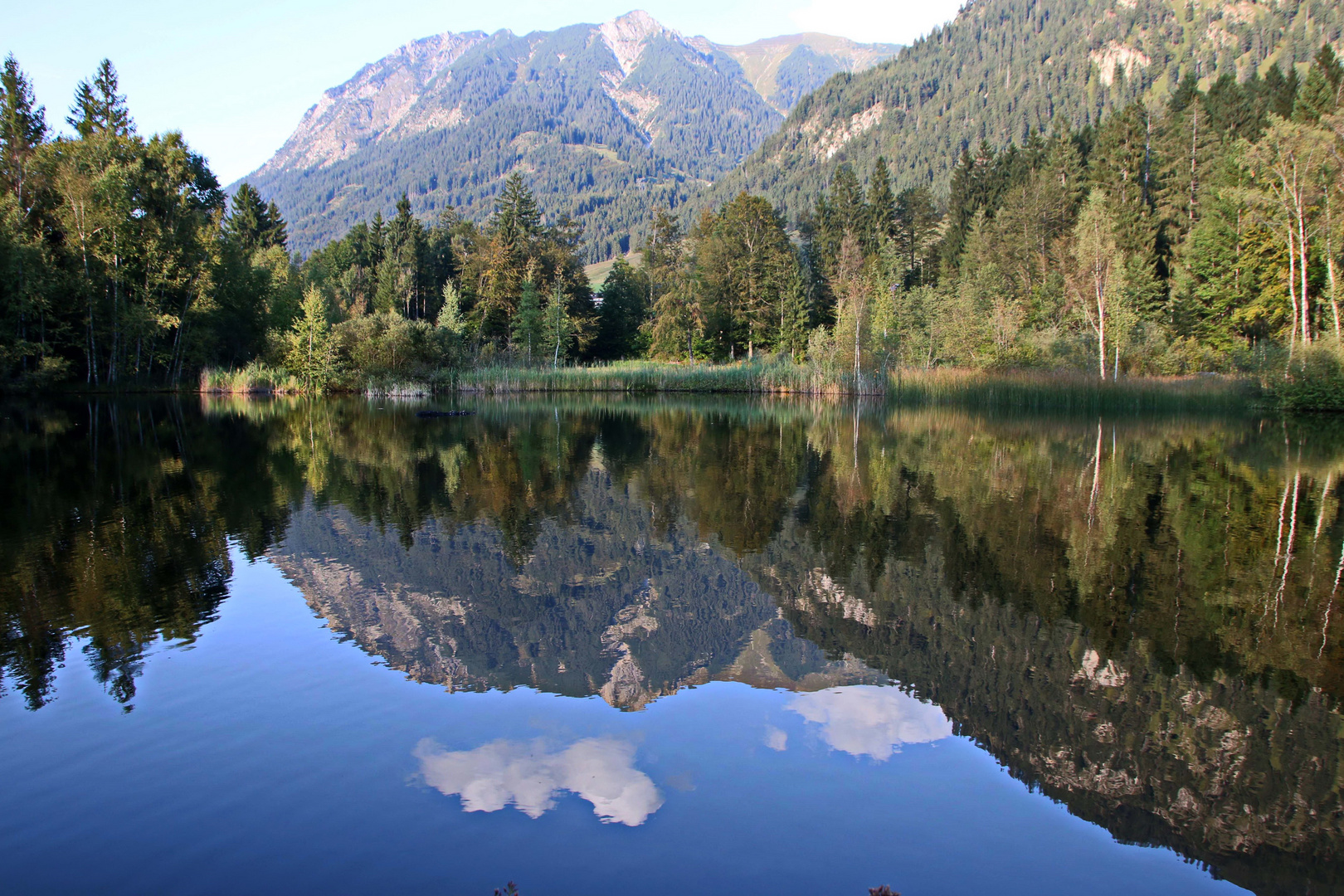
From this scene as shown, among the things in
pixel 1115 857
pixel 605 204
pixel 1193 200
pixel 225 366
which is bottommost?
pixel 1115 857

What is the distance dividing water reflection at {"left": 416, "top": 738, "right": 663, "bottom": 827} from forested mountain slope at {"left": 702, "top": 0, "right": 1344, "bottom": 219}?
9383cm

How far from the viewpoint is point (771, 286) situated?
2138 inches

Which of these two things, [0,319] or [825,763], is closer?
[825,763]

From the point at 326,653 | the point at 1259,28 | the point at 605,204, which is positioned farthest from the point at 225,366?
the point at 605,204

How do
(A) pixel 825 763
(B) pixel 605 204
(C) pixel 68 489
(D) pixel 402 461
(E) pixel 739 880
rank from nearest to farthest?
1. (E) pixel 739 880
2. (A) pixel 825 763
3. (C) pixel 68 489
4. (D) pixel 402 461
5. (B) pixel 605 204

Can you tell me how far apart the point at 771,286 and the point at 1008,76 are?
284 feet

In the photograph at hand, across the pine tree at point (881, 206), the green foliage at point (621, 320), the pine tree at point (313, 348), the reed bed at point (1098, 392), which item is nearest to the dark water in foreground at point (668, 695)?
the reed bed at point (1098, 392)

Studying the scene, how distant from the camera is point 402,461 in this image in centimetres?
1316

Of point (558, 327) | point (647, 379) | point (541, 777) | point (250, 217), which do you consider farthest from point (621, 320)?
point (541, 777)

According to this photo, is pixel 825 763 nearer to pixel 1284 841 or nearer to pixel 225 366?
pixel 1284 841

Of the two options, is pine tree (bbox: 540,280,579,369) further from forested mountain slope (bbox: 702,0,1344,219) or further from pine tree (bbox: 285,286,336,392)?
forested mountain slope (bbox: 702,0,1344,219)

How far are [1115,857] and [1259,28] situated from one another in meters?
126

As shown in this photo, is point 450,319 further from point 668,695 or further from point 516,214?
point 668,695

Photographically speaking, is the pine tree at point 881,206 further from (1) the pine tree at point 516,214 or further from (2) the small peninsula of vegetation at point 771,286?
(1) the pine tree at point 516,214
